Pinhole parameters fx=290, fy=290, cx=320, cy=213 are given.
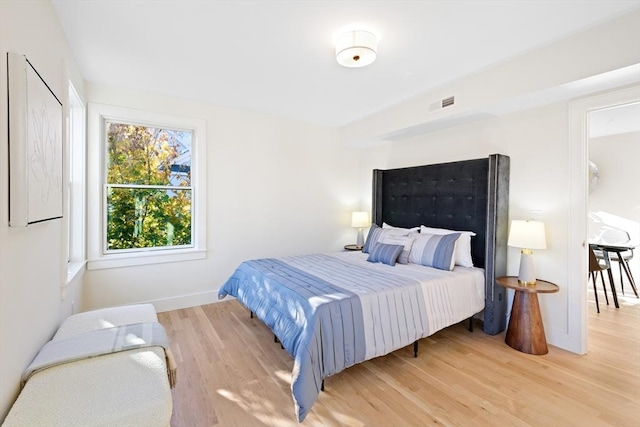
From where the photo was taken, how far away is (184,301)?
3.62 m

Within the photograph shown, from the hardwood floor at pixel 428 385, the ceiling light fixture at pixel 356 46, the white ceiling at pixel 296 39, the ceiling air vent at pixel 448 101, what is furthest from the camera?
the ceiling air vent at pixel 448 101

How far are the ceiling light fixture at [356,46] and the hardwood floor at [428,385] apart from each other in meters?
2.48

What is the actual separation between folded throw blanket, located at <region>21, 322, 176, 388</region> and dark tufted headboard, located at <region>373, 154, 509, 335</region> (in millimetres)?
2960

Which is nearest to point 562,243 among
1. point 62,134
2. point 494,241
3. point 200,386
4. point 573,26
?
point 494,241

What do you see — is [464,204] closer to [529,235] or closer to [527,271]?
[529,235]

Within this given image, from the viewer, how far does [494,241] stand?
9.73ft

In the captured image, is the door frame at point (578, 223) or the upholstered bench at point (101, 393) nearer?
the upholstered bench at point (101, 393)

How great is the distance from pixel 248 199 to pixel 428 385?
2991 mm

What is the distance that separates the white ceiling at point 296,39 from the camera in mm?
1934

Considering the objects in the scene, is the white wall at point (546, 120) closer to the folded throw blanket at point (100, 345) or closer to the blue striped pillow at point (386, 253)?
the blue striped pillow at point (386, 253)

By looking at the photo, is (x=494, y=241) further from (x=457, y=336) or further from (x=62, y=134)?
(x=62, y=134)

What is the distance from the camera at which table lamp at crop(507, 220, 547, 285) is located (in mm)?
2600

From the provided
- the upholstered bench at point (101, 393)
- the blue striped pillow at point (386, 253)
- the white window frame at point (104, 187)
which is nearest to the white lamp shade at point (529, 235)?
the blue striped pillow at point (386, 253)

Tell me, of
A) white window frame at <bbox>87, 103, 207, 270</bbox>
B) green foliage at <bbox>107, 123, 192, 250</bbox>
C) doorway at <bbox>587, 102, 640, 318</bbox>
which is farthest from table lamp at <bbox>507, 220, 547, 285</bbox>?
green foliage at <bbox>107, 123, 192, 250</bbox>
